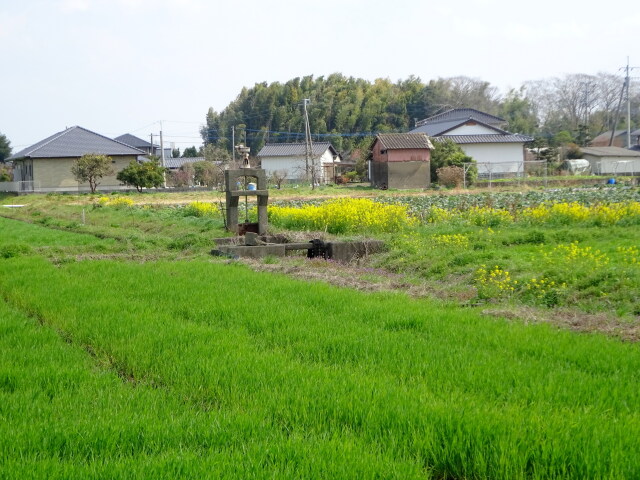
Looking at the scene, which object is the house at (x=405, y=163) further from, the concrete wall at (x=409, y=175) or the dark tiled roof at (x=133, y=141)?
the dark tiled roof at (x=133, y=141)

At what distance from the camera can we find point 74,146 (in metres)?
48.8

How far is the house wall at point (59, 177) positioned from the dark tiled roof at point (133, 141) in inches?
1023

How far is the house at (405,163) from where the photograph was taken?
42469mm

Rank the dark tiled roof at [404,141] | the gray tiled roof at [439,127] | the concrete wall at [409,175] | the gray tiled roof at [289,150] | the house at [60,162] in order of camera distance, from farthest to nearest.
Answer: the gray tiled roof at [289,150] < the gray tiled roof at [439,127] < the house at [60,162] < the dark tiled roof at [404,141] < the concrete wall at [409,175]

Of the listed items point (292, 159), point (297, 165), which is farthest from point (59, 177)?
point (292, 159)

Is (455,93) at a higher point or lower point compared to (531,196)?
higher

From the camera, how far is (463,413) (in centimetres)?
409

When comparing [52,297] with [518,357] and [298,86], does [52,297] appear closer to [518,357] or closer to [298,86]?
[518,357]

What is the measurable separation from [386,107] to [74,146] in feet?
122

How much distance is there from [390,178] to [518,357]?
37.3 metres

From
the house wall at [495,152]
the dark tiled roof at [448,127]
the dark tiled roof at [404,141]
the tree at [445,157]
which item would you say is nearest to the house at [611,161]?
the house wall at [495,152]

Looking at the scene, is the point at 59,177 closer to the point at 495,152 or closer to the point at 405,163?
the point at 405,163

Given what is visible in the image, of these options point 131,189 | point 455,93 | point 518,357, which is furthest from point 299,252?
point 455,93

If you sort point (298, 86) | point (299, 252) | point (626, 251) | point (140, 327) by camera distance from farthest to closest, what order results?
point (298, 86)
point (299, 252)
point (626, 251)
point (140, 327)
